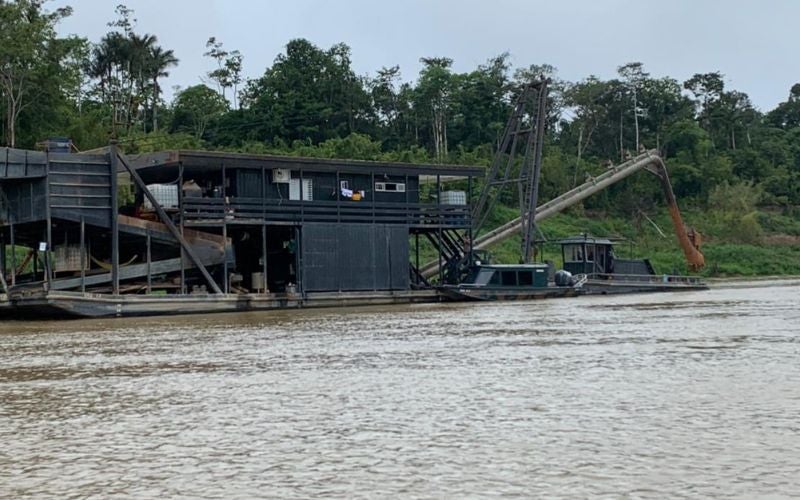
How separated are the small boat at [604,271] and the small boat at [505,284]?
2785 mm

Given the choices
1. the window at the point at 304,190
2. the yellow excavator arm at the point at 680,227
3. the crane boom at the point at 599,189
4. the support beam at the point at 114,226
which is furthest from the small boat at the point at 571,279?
the support beam at the point at 114,226

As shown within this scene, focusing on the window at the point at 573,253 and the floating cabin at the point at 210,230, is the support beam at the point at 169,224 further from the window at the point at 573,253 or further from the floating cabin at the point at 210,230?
the window at the point at 573,253

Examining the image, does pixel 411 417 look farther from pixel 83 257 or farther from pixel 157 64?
pixel 157 64

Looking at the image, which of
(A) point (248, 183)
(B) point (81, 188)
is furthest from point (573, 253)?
(B) point (81, 188)

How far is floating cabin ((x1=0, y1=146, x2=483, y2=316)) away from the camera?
2862 centimetres

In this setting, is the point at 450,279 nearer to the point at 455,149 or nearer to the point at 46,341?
the point at 46,341

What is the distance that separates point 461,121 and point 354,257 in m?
37.0

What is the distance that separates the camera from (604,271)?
41.5 meters

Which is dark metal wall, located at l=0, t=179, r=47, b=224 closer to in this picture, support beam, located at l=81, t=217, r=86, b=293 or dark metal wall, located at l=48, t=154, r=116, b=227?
dark metal wall, located at l=48, t=154, r=116, b=227

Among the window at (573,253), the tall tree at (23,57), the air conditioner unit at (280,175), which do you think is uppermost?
the tall tree at (23,57)

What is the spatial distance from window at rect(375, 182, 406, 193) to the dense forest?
65.8ft

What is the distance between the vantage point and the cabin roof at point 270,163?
31.1 meters

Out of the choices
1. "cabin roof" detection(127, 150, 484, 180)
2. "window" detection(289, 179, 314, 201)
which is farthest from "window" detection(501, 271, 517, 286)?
"window" detection(289, 179, 314, 201)

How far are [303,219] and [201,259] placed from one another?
12.8 feet
